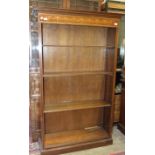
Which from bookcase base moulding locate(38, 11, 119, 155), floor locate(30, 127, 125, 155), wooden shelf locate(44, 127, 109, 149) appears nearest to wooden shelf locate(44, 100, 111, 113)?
bookcase base moulding locate(38, 11, 119, 155)

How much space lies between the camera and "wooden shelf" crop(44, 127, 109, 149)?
2486mm

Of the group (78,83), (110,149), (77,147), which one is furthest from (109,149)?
(78,83)

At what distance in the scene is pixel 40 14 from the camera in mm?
2064

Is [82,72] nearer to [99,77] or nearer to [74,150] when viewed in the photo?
[99,77]

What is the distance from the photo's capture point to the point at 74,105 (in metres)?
2.59

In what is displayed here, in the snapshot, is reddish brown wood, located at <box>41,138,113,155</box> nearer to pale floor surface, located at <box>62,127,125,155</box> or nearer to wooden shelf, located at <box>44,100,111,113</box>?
pale floor surface, located at <box>62,127,125,155</box>

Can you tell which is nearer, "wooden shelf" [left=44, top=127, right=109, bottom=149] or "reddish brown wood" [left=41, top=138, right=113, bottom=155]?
"reddish brown wood" [left=41, top=138, right=113, bottom=155]

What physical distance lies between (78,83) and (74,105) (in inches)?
14.1

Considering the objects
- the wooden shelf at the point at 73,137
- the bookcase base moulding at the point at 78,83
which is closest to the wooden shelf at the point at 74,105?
the bookcase base moulding at the point at 78,83

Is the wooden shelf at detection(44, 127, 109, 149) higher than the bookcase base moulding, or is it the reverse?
the bookcase base moulding
